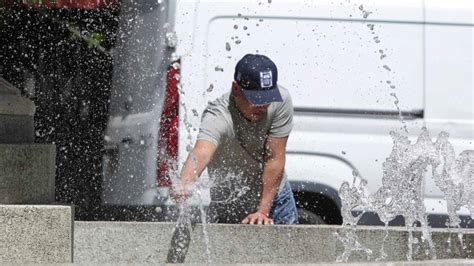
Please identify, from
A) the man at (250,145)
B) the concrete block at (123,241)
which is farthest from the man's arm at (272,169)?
the concrete block at (123,241)

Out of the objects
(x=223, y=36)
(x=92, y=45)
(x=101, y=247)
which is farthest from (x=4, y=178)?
(x=92, y=45)

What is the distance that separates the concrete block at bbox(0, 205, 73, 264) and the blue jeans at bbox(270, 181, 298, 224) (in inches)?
71.5

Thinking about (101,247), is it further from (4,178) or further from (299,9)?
(299,9)

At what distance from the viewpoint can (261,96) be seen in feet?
22.3

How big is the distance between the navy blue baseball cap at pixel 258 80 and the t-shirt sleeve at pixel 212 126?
7.8 inches

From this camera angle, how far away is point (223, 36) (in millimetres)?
8477

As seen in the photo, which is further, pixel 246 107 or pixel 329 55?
pixel 329 55

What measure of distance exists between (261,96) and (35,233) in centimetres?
164

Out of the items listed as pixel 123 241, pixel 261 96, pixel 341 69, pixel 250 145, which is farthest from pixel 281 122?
pixel 341 69

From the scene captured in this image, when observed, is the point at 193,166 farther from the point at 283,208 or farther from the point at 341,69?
the point at 341,69

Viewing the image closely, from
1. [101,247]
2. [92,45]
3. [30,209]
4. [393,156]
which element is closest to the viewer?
[30,209]

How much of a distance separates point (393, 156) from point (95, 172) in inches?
104

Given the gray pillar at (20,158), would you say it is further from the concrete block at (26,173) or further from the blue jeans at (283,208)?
the blue jeans at (283,208)

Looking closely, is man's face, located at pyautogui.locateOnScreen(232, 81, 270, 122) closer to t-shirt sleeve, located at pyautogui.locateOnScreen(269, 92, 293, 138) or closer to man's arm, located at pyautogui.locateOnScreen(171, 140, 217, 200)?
t-shirt sleeve, located at pyautogui.locateOnScreen(269, 92, 293, 138)
